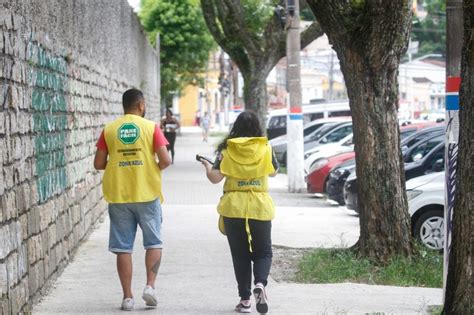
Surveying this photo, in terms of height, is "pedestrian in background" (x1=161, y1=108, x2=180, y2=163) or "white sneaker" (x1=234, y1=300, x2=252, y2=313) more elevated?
"pedestrian in background" (x1=161, y1=108, x2=180, y2=163)

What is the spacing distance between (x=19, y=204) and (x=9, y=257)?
2.02 feet

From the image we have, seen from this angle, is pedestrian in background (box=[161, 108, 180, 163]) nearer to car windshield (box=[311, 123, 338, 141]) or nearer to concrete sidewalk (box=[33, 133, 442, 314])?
car windshield (box=[311, 123, 338, 141])

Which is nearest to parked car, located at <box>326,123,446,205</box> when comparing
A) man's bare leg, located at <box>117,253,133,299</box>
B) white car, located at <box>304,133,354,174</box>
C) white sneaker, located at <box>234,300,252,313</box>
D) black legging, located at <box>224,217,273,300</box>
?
white car, located at <box>304,133,354,174</box>

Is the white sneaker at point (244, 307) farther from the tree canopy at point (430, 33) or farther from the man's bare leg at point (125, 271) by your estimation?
the tree canopy at point (430, 33)

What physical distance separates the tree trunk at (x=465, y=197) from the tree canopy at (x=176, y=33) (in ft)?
137

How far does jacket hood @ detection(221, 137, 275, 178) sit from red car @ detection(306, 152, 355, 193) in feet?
38.8

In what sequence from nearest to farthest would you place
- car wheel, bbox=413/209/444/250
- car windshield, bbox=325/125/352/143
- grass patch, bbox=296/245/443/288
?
grass patch, bbox=296/245/443/288 < car wheel, bbox=413/209/444/250 < car windshield, bbox=325/125/352/143

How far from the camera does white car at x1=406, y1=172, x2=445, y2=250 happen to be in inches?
502

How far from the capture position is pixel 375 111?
35.4 ft

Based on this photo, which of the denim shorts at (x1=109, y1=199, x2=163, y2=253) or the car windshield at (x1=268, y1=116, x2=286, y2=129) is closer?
the denim shorts at (x1=109, y1=199, x2=163, y2=253)

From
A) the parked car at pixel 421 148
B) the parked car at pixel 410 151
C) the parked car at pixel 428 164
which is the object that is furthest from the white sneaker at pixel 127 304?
the parked car at pixel 421 148

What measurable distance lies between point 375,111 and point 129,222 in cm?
331

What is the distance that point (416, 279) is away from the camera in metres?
10.3

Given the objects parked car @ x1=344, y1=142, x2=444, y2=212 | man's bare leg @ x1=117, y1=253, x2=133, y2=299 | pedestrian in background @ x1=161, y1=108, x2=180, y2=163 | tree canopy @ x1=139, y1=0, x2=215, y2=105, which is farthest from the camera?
tree canopy @ x1=139, y1=0, x2=215, y2=105
